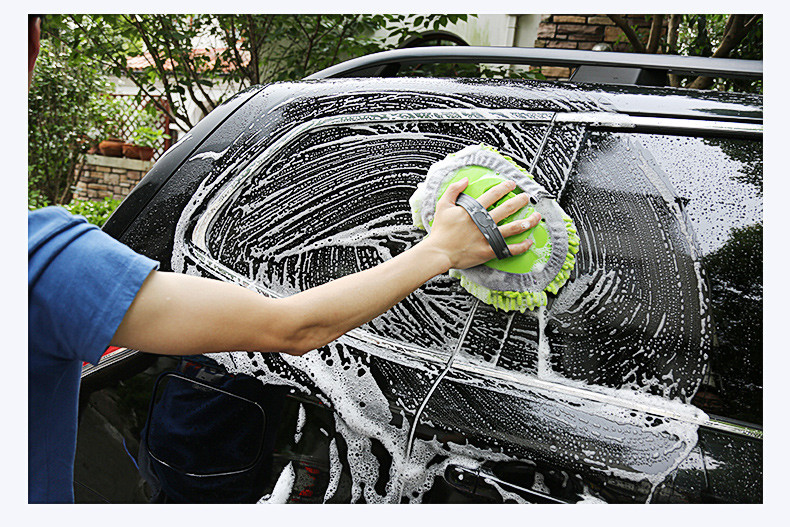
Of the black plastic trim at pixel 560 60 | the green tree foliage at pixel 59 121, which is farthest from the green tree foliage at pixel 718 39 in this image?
the green tree foliage at pixel 59 121

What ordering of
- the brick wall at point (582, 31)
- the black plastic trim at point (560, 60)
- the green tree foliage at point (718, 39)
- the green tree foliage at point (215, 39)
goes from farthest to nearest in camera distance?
the brick wall at point (582, 31)
the green tree foliage at point (215, 39)
the green tree foliage at point (718, 39)
the black plastic trim at point (560, 60)

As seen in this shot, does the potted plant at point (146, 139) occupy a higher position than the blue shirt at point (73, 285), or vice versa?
the blue shirt at point (73, 285)

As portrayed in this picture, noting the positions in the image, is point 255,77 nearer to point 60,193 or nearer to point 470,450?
point 60,193

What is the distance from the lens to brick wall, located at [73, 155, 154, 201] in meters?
7.88

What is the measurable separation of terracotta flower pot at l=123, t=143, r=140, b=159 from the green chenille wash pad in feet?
24.7

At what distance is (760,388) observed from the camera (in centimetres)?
106

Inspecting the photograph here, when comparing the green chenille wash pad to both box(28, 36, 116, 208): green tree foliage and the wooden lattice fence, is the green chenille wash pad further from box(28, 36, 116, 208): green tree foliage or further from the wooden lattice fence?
the wooden lattice fence

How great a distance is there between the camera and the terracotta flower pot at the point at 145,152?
7.82m

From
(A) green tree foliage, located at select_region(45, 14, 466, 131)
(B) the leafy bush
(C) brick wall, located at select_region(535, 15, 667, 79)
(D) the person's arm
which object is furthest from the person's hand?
(B) the leafy bush

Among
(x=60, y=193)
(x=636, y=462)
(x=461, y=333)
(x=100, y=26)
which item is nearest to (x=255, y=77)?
(x=100, y=26)

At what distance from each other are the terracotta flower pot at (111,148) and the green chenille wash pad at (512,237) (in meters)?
7.61

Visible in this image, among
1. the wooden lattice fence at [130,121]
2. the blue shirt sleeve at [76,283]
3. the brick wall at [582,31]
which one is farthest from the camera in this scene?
the wooden lattice fence at [130,121]

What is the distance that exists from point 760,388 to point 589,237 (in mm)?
400

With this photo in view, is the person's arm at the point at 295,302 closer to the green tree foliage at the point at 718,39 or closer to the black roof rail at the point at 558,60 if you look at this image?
the black roof rail at the point at 558,60
